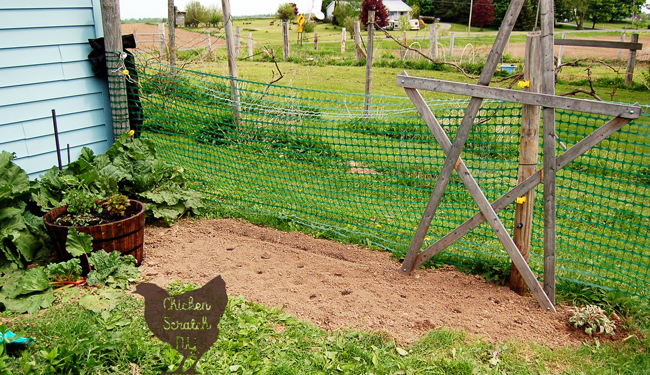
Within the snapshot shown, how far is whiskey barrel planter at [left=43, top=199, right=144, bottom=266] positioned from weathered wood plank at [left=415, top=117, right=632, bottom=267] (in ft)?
7.79

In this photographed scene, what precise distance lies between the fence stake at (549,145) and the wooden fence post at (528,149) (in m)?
0.14

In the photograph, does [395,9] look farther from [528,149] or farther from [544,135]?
[544,135]

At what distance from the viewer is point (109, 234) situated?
12.9ft

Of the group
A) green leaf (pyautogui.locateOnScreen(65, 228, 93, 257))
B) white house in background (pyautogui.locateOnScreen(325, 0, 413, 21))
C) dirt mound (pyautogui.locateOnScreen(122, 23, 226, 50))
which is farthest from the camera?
white house in background (pyautogui.locateOnScreen(325, 0, 413, 21))

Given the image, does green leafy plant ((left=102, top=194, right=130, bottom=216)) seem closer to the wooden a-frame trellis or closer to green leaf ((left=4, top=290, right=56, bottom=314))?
green leaf ((left=4, top=290, right=56, bottom=314))

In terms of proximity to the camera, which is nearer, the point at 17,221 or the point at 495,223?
the point at 495,223

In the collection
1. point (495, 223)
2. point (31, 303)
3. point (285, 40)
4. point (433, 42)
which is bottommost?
point (31, 303)

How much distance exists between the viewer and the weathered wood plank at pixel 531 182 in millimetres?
3213

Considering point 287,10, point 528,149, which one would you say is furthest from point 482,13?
point 528,149

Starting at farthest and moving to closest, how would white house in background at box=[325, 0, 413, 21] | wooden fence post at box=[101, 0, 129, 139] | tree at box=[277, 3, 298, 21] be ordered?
white house in background at box=[325, 0, 413, 21] → tree at box=[277, 3, 298, 21] → wooden fence post at box=[101, 0, 129, 139]

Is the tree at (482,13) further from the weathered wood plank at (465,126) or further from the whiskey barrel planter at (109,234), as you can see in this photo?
the whiskey barrel planter at (109,234)

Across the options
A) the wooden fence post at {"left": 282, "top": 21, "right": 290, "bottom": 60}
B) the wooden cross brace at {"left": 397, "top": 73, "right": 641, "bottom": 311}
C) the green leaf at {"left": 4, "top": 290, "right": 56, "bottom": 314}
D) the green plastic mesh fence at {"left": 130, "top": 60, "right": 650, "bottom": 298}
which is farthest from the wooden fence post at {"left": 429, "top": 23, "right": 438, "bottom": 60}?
the green leaf at {"left": 4, "top": 290, "right": 56, "bottom": 314}

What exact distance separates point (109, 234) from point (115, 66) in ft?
7.47

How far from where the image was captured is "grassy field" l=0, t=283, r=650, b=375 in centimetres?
291
